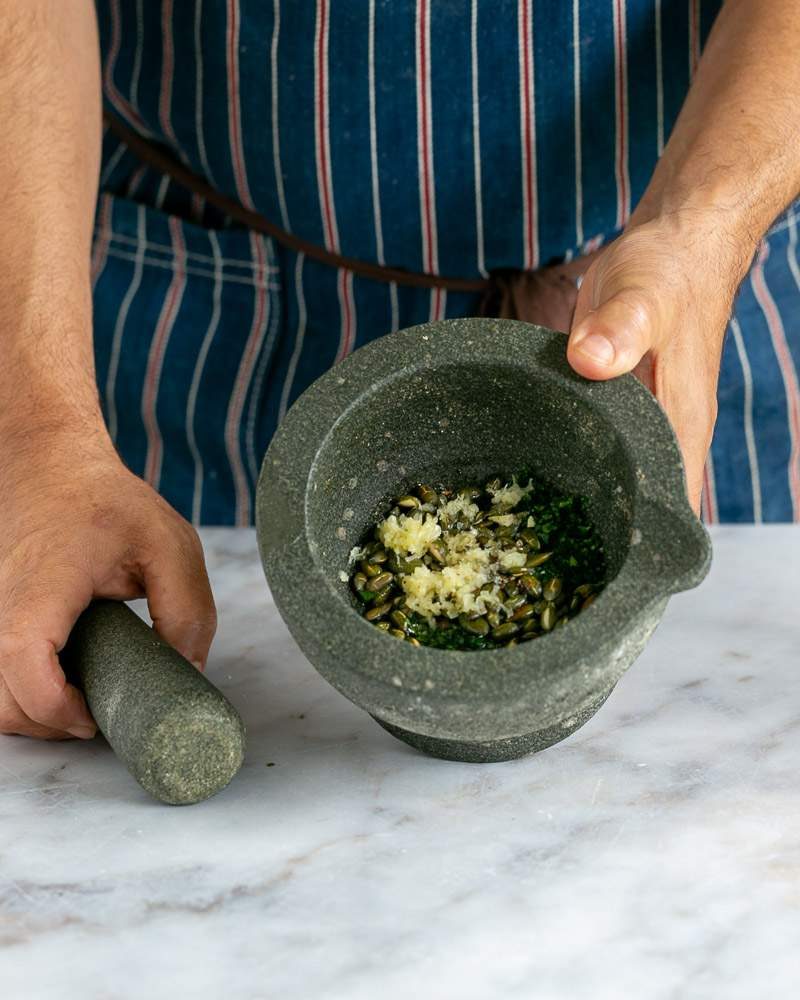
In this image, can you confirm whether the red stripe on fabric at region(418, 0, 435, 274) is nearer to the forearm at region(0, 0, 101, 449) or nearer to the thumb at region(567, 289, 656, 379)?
the forearm at region(0, 0, 101, 449)

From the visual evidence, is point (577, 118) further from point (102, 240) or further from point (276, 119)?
point (102, 240)

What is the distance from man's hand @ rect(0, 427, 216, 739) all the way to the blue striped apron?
553 mm

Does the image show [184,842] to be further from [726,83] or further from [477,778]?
[726,83]

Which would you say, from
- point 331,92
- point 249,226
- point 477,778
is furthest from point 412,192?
point 477,778

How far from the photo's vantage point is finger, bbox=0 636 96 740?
1243 mm

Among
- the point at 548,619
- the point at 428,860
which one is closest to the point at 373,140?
the point at 548,619

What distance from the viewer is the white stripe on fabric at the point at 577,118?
158 centimetres

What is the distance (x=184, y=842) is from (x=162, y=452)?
97 cm

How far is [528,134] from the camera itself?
5.39ft

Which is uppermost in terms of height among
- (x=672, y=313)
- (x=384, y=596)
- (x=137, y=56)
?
(x=137, y=56)

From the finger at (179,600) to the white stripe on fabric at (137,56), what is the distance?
79 centimetres

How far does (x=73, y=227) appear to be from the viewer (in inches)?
61.0

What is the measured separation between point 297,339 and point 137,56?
1.53 feet

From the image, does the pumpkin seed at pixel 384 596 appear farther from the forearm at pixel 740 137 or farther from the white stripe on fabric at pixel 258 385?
the white stripe on fabric at pixel 258 385
